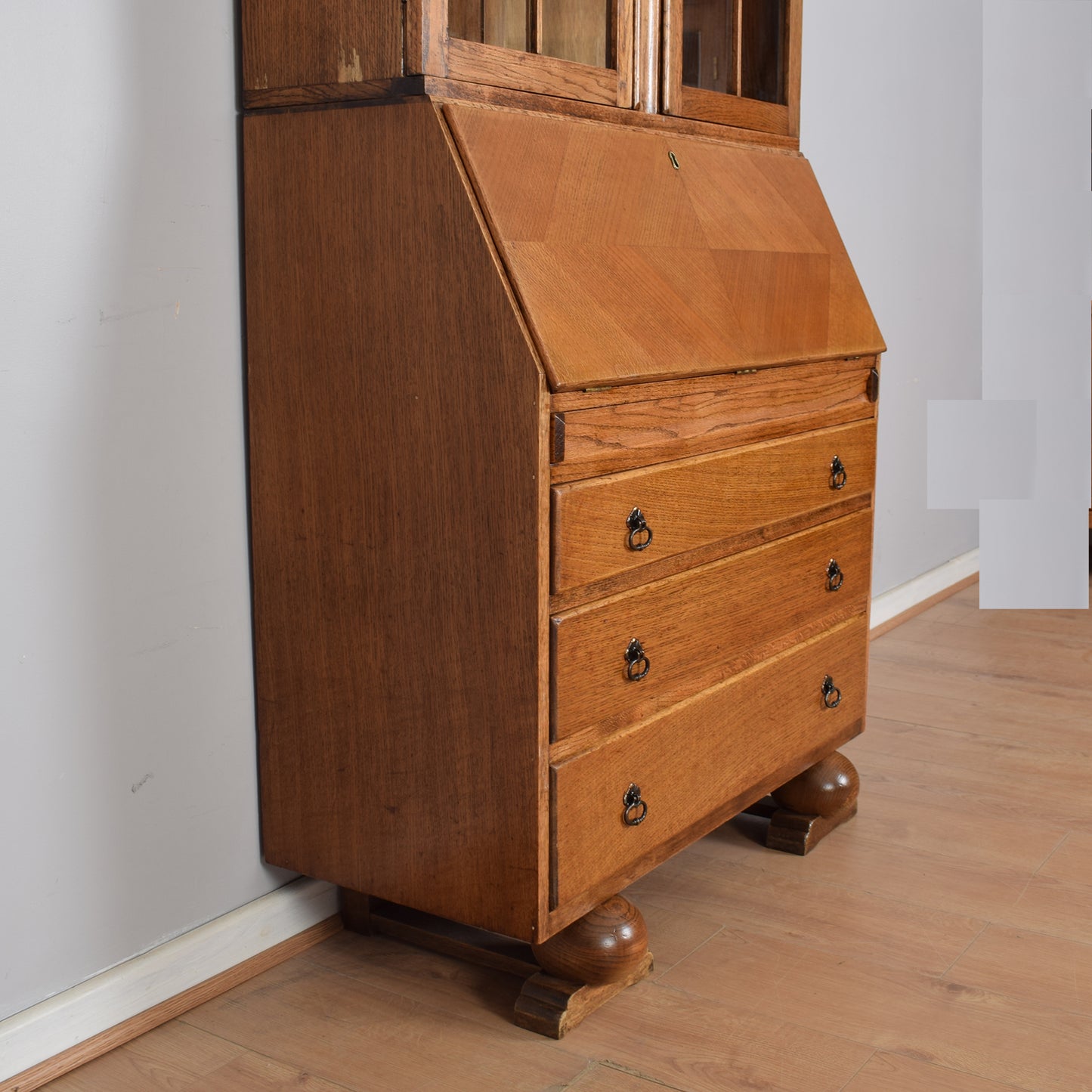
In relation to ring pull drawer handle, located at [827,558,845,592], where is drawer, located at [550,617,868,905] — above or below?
below

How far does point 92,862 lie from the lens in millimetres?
1556

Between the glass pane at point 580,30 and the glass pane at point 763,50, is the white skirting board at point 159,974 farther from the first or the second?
the glass pane at point 763,50

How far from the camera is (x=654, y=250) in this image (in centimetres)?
167

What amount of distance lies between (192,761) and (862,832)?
114cm

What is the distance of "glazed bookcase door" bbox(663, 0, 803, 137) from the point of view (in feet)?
5.83

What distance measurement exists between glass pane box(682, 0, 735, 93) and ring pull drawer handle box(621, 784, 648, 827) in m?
0.95

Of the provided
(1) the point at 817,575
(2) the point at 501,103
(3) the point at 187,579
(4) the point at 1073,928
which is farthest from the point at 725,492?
(4) the point at 1073,928

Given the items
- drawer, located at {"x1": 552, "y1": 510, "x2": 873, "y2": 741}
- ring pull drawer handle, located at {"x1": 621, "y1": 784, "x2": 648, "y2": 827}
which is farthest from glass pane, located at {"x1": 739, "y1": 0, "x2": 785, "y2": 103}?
ring pull drawer handle, located at {"x1": 621, "y1": 784, "x2": 648, "y2": 827}

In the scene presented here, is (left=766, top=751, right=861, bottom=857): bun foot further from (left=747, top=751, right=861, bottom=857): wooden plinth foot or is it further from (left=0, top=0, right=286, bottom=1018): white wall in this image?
(left=0, top=0, right=286, bottom=1018): white wall

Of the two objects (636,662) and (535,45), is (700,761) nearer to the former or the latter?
(636,662)

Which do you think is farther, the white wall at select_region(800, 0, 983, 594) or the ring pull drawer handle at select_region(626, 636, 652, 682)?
the white wall at select_region(800, 0, 983, 594)

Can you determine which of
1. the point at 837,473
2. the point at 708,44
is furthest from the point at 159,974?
the point at 708,44

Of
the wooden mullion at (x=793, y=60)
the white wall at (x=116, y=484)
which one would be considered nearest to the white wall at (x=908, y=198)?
the wooden mullion at (x=793, y=60)

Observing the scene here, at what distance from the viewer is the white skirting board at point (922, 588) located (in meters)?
3.46
